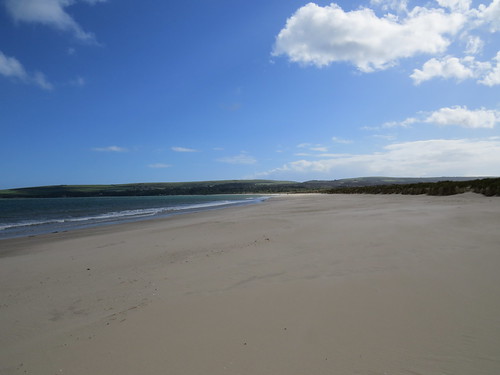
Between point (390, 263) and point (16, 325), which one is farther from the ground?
point (390, 263)

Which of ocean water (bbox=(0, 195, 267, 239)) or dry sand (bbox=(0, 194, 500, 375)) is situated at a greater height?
dry sand (bbox=(0, 194, 500, 375))

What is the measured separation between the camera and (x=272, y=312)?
137 inches

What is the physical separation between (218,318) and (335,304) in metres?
1.47

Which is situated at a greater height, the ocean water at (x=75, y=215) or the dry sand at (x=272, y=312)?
the dry sand at (x=272, y=312)

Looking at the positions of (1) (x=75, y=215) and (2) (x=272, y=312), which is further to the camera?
(1) (x=75, y=215)

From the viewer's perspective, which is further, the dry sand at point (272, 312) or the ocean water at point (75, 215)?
the ocean water at point (75, 215)

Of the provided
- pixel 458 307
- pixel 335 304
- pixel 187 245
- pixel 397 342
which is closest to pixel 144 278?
pixel 187 245

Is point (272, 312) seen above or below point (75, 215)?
above

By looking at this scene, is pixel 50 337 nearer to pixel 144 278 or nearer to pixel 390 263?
pixel 144 278

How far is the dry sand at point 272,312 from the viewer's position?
2.55 metres

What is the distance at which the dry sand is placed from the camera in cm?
255

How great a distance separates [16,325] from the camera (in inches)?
152

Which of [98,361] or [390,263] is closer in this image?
[98,361]

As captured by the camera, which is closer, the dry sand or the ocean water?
the dry sand
